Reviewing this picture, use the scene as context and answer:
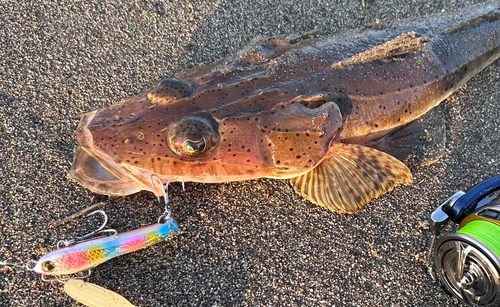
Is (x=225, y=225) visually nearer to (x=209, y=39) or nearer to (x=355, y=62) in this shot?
(x=355, y=62)

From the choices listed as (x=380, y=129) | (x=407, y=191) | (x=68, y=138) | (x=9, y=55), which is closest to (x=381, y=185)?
(x=407, y=191)

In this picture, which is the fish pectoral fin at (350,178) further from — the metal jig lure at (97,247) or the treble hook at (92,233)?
the treble hook at (92,233)

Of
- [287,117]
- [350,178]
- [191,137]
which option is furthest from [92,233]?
[350,178]

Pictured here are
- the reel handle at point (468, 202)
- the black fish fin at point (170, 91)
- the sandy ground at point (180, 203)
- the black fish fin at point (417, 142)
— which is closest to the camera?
the reel handle at point (468, 202)

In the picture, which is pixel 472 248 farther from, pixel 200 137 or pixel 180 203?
pixel 180 203

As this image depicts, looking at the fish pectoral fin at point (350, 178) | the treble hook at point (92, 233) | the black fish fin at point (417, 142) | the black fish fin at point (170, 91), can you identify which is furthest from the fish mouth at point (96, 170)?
the black fish fin at point (417, 142)

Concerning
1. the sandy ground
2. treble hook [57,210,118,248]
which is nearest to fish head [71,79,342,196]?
treble hook [57,210,118,248]
